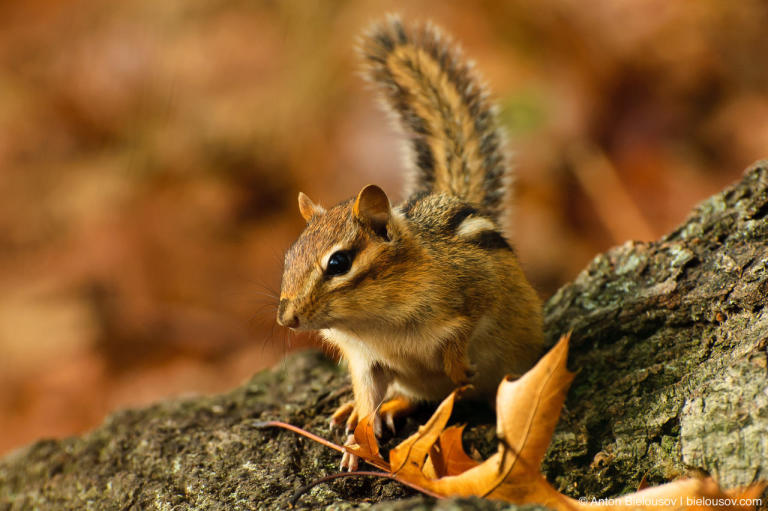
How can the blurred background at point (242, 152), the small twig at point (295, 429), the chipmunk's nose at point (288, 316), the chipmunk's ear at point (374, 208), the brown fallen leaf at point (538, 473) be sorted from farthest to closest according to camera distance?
the blurred background at point (242, 152)
the small twig at point (295, 429)
the chipmunk's ear at point (374, 208)
the chipmunk's nose at point (288, 316)
the brown fallen leaf at point (538, 473)

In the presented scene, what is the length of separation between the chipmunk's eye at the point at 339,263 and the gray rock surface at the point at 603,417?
689 mm

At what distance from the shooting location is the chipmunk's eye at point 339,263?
2.37 metres

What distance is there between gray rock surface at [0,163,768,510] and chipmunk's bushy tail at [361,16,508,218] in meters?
0.66

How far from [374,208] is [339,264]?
0.25 meters

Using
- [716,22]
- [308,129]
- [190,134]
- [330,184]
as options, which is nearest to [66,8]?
[190,134]

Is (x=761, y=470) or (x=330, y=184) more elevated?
(x=330, y=184)

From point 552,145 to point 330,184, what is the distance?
73.4 inches

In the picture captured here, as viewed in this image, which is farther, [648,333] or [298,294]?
[648,333]

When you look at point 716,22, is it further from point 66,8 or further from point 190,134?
point 66,8

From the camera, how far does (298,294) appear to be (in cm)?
233

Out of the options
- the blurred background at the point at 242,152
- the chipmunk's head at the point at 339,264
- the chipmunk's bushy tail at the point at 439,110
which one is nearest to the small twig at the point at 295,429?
the chipmunk's head at the point at 339,264

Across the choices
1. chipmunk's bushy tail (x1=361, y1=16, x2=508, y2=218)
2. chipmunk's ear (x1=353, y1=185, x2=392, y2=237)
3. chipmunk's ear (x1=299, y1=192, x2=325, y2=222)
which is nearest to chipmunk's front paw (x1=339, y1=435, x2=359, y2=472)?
chipmunk's ear (x1=353, y1=185, x2=392, y2=237)

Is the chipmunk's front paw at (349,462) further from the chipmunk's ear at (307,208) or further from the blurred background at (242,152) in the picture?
the blurred background at (242,152)

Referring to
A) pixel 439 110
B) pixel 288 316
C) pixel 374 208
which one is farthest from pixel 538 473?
pixel 439 110
